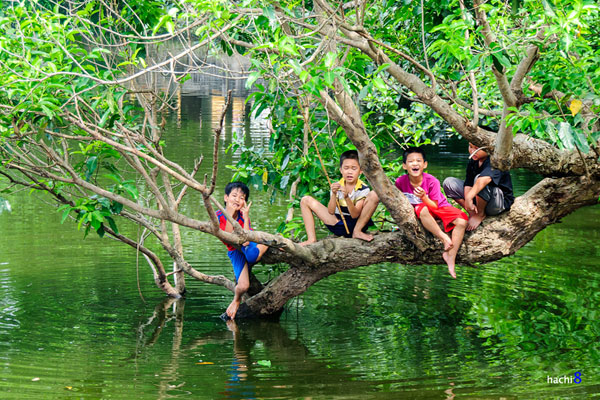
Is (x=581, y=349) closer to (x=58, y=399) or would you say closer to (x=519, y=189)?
(x=58, y=399)

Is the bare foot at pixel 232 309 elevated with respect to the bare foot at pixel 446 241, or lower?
lower

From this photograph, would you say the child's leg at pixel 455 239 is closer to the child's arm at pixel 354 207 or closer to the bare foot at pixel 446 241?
the bare foot at pixel 446 241

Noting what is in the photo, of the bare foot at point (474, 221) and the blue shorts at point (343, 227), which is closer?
the bare foot at point (474, 221)

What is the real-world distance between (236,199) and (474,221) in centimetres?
234

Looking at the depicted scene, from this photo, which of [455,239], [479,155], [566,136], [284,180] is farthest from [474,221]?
[566,136]

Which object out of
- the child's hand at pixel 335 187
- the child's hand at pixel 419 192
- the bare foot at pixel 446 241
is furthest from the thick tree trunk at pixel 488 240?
the child's hand at pixel 335 187

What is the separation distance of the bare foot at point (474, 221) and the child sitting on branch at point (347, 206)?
929 mm

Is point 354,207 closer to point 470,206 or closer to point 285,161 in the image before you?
point 285,161

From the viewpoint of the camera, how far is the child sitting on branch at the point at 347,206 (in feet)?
22.7

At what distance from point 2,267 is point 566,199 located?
6.97 meters

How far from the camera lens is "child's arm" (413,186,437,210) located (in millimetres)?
6543

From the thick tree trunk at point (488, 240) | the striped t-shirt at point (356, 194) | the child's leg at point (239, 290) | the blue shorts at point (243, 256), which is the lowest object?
the child's leg at point (239, 290)

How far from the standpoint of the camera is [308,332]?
7.37m
